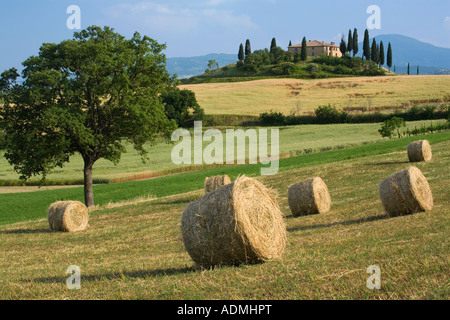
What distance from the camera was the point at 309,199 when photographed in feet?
57.9

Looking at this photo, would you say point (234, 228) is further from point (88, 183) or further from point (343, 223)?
point (88, 183)

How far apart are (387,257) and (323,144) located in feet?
157

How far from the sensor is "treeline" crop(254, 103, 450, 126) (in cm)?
7006

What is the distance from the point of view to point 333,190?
77.2ft

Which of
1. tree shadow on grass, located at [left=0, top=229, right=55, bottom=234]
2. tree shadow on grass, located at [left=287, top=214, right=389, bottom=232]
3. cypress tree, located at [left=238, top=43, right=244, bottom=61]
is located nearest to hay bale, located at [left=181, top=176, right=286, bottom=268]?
tree shadow on grass, located at [left=287, top=214, right=389, bottom=232]

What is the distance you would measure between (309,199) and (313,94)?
86.6 metres

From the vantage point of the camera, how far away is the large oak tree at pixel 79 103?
85.8ft

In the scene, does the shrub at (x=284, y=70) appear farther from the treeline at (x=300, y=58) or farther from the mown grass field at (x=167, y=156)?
the mown grass field at (x=167, y=156)

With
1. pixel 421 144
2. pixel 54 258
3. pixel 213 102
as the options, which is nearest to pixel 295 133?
pixel 213 102

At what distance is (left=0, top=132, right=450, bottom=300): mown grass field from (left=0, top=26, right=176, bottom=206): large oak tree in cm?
492

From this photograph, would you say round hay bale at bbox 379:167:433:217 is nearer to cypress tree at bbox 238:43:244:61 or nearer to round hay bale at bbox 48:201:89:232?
round hay bale at bbox 48:201:89:232

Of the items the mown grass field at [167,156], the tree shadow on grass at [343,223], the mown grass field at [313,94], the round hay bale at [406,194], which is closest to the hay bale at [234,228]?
the tree shadow on grass at [343,223]

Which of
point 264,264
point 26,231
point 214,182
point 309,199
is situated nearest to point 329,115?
point 214,182

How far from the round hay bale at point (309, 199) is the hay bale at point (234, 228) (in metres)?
7.86
